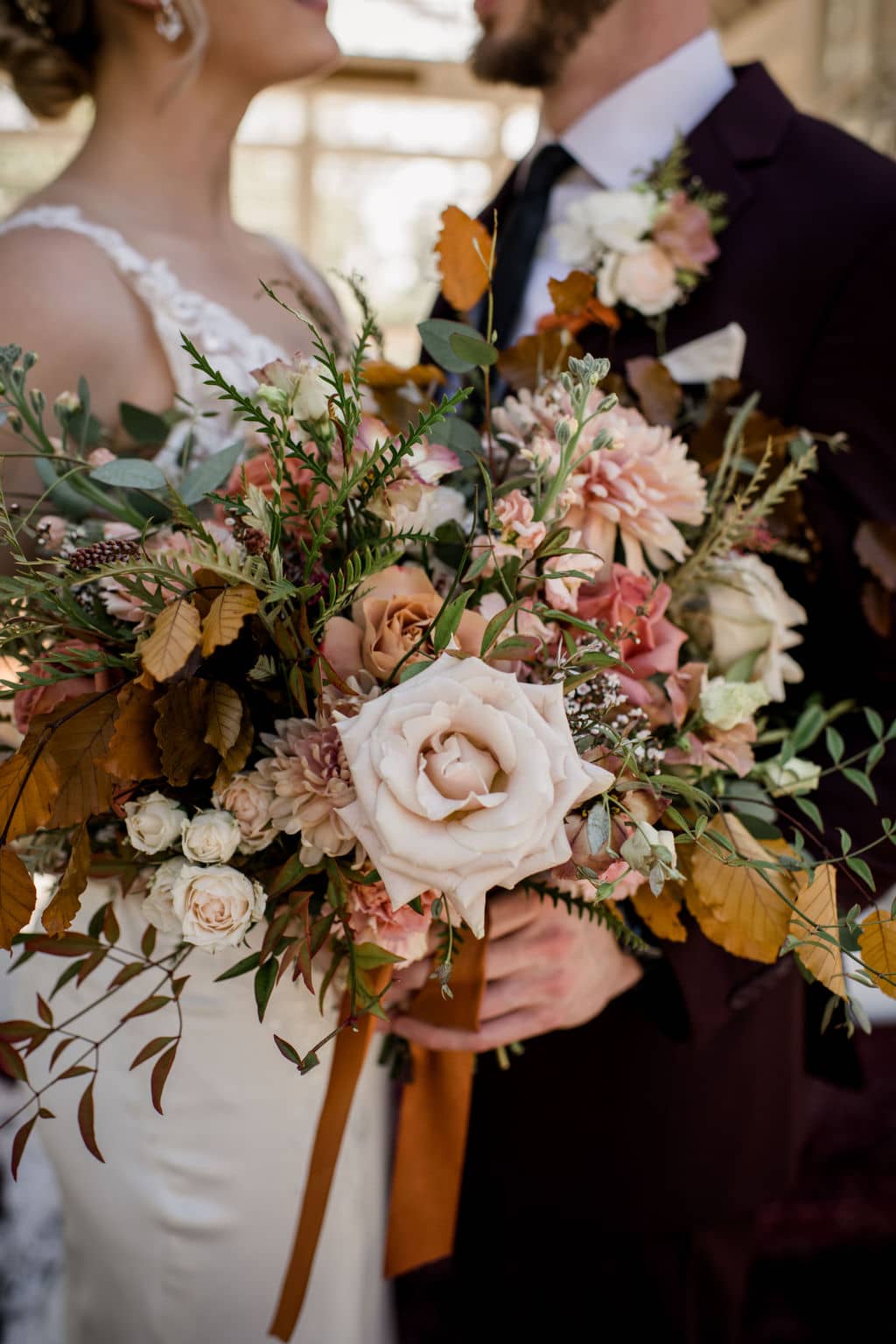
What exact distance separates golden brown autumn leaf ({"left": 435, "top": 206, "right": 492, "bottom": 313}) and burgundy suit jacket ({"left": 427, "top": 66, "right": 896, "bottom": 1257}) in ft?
1.39

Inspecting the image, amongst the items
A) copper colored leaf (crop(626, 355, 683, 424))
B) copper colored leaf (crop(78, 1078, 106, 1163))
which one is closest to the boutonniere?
copper colored leaf (crop(626, 355, 683, 424))

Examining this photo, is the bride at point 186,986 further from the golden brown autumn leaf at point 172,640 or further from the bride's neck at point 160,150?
the golden brown autumn leaf at point 172,640

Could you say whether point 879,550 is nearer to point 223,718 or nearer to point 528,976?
point 528,976

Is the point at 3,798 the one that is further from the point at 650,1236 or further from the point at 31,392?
the point at 650,1236

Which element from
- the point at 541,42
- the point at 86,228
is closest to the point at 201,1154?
the point at 86,228

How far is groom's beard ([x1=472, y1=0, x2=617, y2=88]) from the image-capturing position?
145cm

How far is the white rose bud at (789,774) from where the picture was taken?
871mm

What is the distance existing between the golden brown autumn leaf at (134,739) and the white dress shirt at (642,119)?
93cm

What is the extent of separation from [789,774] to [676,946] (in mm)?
245

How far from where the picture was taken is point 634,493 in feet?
2.53

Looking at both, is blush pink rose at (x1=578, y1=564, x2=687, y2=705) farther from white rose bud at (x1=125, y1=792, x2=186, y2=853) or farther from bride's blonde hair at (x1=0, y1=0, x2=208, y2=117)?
bride's blonde hair at (x1=0, y1=0, x2=208, y2=117)

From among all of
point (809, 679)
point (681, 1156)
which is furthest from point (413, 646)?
point (681, 1156)

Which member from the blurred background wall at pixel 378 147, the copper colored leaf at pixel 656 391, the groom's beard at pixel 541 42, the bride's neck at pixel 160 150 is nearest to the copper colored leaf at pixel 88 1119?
the copper colored leaf at pixel 656 391

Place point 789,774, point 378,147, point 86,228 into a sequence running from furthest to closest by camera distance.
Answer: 1. point 378,147
2. point 86,228
3. point 789,774
